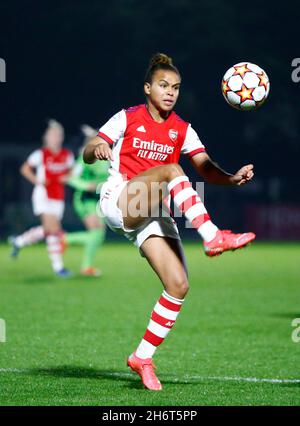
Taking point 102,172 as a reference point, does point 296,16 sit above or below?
above

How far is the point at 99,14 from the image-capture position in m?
37.9

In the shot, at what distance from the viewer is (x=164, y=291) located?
22.7 ft

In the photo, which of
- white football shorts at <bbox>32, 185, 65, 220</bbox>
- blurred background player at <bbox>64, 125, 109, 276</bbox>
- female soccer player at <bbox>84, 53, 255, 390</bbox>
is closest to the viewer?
female soccer player at <bbox>84, 53, 255, 390</bbox>

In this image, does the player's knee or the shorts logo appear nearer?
the player's knee

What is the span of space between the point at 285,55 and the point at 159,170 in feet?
106

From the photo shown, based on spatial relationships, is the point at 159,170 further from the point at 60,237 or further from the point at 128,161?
the point at 60,237

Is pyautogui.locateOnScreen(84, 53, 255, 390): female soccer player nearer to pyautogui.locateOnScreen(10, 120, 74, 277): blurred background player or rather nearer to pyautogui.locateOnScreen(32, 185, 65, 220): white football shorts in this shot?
pyautogui.locateOnScreen(10, 120, 74, 277): blurred background player

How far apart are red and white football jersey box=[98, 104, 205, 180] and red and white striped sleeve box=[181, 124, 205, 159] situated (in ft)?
0.21

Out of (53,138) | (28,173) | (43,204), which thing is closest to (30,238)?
(43,204)

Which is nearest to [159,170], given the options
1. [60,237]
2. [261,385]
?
[261,385]

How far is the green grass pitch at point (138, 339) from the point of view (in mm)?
6582

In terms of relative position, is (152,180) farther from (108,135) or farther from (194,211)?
(108,135)

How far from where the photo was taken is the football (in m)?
7.26

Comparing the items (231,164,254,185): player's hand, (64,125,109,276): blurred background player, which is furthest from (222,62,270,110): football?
(64,125,109,276): blurred background player
